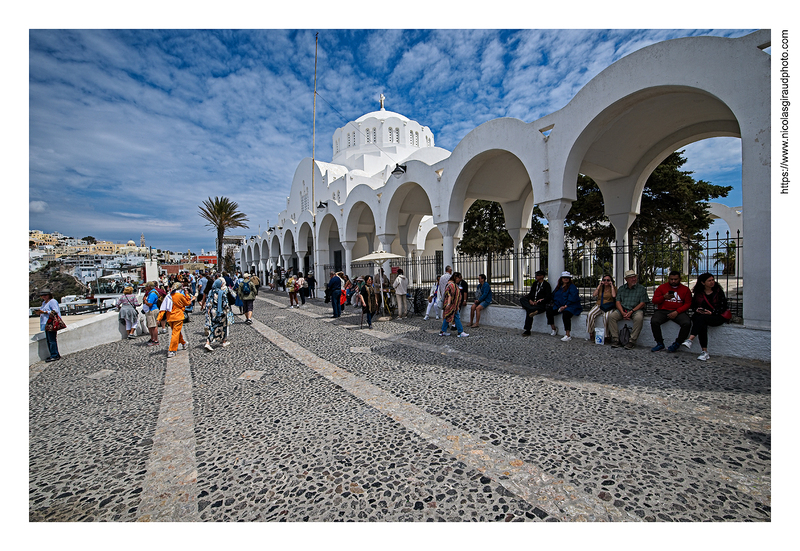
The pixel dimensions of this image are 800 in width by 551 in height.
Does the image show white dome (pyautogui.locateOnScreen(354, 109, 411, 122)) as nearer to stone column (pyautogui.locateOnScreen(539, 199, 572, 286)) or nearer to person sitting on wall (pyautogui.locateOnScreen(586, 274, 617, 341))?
stone column (pyautogui.locateOnScreen(539, 199, 572, 286))

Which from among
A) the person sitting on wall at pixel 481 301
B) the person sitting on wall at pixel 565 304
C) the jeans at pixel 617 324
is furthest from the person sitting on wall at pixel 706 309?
the person sitting on wall at pixel 481 301

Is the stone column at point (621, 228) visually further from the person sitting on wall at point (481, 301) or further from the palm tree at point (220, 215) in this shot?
the palm tree at point (220, 215)

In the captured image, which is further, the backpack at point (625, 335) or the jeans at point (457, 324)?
the jeans at point (457, 324)

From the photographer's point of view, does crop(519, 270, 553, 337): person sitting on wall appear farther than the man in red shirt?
Yes

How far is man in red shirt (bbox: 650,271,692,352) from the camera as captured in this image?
560 cm

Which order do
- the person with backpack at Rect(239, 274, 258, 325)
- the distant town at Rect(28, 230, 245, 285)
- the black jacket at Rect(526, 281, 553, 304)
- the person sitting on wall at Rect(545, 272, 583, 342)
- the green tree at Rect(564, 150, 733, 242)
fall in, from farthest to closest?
1. the green tree at Rect(564, 150, 733, 242)
2. the person with backpack at Rect(239, 274, 258, 325)
3. the black jacket at Rect(526, 281, 553, 304)
4. the person sitting on wall at Rect(545, 272, 583, 342)
5. the distant town at Rect(28, 230, 245, 285)

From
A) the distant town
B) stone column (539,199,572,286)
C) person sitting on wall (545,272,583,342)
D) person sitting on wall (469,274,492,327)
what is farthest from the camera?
person sitting on wall (469,274,492,327)

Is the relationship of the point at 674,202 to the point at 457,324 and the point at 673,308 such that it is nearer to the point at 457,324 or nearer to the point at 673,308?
the point at 673,308

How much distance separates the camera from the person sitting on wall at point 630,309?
6125 mm

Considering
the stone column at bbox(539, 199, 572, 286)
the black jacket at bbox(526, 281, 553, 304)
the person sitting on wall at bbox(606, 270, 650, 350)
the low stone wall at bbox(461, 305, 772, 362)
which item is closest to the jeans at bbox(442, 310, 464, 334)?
the low stone wall at bbox(461, 305, 772, 362)

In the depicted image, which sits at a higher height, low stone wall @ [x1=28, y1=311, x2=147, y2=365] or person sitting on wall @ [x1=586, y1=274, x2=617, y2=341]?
person sitting on wall @ [x1=586, y1=274, x2=617, y2=341]

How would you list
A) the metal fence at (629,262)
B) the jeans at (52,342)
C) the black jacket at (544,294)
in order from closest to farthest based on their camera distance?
the metal fence at (629,262), the jeans at (52,342), the black jacket at (544,294)

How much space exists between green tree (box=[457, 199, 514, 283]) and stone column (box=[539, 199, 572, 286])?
39.3ft

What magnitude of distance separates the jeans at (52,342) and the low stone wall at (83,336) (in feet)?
0.44
